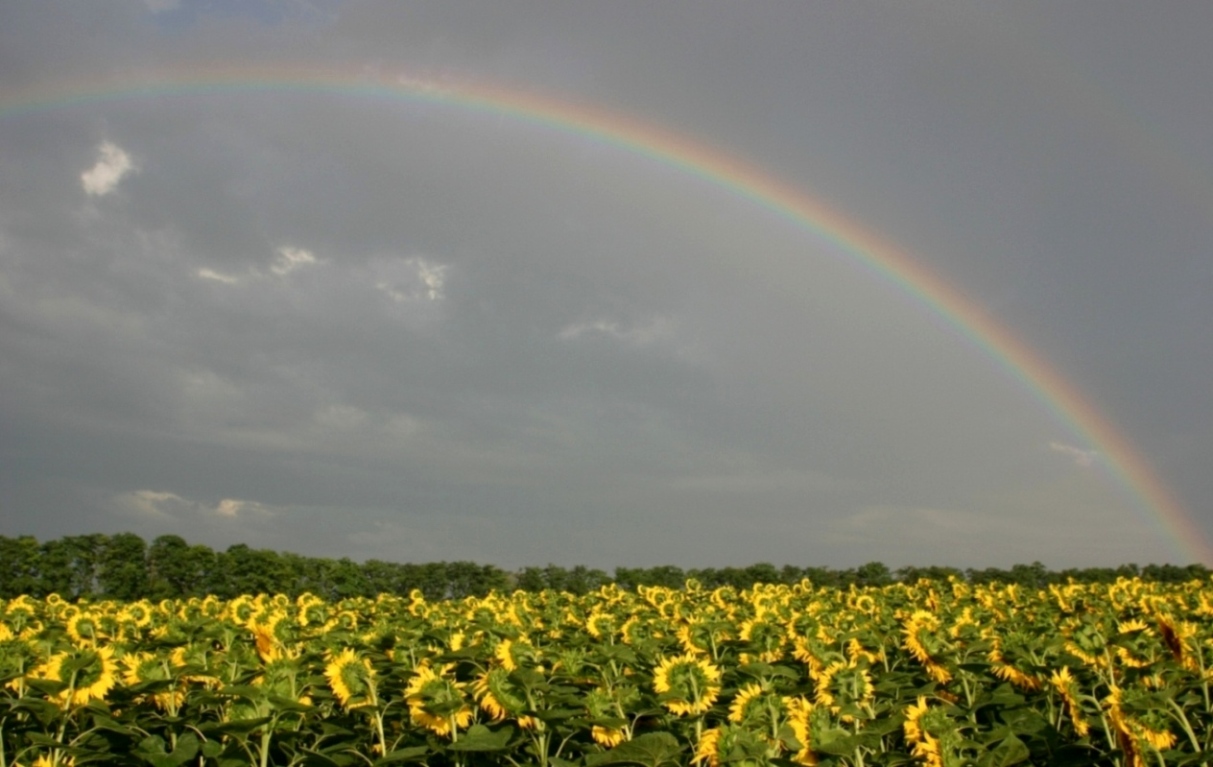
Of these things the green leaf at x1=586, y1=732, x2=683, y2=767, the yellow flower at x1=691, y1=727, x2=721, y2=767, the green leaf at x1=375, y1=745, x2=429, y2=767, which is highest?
the yellow flower at x1=691, y1=727, x2=721, y2=767

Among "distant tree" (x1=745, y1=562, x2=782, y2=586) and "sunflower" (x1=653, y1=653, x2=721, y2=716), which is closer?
"sunflower" (x1=653, y1=653, x2=721, y2=716)

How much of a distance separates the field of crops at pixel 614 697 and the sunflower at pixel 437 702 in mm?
19

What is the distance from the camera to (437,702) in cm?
597

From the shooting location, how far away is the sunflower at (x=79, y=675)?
679cm

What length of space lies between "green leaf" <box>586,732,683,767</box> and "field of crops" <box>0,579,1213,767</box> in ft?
0.04

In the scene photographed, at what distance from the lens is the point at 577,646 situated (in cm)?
881

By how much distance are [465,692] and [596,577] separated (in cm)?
2215

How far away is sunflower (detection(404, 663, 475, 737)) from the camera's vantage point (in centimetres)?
605

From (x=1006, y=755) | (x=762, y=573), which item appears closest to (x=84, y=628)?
(x=1006, y=755)

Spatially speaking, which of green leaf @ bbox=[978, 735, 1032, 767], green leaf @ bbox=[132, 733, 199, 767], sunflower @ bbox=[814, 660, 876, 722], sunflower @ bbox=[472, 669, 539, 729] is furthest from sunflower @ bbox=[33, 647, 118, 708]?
green leaf @ bbox=[978, 735, 1032, 767]

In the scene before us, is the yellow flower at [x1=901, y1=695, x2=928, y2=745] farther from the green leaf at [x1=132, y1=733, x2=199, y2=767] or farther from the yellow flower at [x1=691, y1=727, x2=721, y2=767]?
the green leaf at [x1=132, y1=733, x2=199, y2=767]

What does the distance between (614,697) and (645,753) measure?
40.1 inches

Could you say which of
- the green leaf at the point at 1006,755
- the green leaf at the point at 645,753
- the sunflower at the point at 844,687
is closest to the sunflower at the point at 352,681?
the green leaf at the point at 645,753

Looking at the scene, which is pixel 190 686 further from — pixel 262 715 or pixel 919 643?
pixel 919 643
